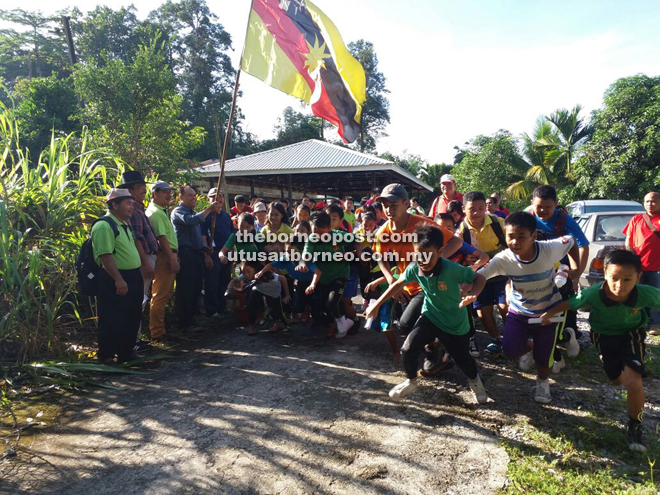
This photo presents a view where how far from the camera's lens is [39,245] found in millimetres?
4199

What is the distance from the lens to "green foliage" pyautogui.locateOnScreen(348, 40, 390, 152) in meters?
41.0

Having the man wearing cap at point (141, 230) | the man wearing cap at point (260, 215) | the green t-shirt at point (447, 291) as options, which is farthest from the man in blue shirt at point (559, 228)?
the man wearing cap at point (141, 230)

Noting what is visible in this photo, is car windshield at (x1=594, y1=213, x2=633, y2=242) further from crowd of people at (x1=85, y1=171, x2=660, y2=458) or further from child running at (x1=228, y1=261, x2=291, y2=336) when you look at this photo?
child running at (x1=228, y1=261, x2=291, y2=336)

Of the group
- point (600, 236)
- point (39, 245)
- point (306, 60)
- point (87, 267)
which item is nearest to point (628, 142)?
point (600, 236)

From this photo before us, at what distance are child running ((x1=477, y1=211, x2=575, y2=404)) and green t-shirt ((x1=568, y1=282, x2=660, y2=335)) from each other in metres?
0.40

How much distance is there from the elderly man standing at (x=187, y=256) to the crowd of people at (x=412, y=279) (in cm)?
2

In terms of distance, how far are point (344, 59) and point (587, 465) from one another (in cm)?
518

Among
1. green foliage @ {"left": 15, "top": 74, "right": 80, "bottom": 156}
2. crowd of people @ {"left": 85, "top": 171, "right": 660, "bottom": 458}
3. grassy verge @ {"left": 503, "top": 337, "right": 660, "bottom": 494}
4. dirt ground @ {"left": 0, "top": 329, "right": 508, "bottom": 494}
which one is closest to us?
grassy verge @ {"left": 503, "top": 337, "right": 660, "bottom": 494}

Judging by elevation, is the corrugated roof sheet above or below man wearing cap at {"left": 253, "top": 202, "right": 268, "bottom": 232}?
above

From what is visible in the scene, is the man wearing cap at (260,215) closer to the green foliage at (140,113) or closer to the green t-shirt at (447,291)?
the green t-shirt at (447,291)

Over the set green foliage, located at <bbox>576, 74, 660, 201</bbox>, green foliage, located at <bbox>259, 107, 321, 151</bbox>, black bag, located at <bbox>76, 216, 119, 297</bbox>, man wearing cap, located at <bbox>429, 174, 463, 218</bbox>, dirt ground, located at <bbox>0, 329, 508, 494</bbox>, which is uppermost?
green foliage, located at <bbox>259, 107, 321, 151</bbox>

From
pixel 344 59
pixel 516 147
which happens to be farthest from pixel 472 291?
pixel 516 147

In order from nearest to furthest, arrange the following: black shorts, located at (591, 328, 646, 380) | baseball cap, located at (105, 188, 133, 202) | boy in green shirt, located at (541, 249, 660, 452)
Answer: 1. boy in green shirt, located at (541, 249, 660, 452)
2. black shorts, located at (591, 328, 646, 380)
3. baseball cap, located at (105, 188, 133, 202)

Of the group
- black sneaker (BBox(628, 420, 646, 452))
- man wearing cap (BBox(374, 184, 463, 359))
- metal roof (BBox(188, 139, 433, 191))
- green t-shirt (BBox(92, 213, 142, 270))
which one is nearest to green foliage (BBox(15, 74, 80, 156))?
metal roof (BBox(188, 139, 433, 191))
